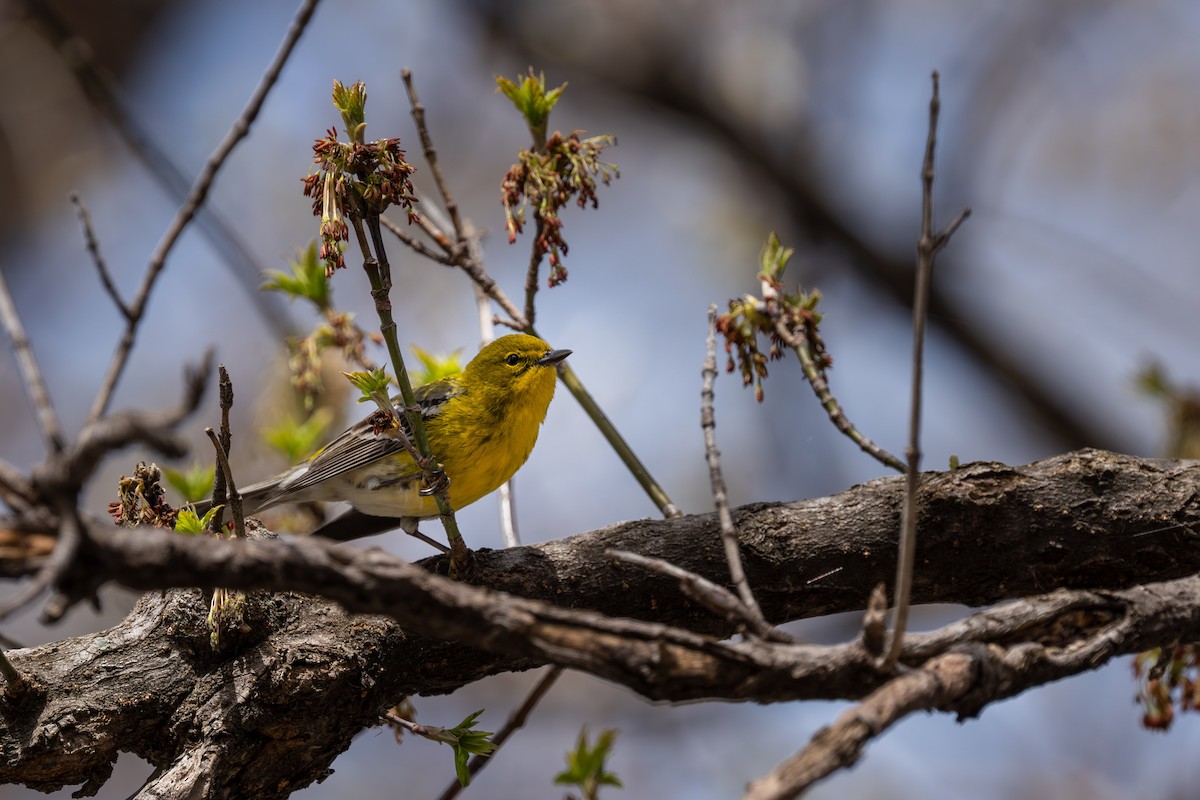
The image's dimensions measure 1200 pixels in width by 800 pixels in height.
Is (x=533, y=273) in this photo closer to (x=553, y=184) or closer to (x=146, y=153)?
(x=553, y=184)

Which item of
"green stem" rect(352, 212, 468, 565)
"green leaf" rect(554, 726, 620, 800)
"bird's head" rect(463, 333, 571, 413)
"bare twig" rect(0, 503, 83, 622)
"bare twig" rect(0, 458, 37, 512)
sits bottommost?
"bare twig" rect(0, 503, 83, 622)

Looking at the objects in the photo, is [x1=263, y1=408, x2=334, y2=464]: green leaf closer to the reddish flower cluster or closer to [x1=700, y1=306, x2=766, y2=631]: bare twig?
the reddish flower cluster

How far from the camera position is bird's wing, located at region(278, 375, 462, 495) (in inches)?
184

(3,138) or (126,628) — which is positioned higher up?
(3,138)

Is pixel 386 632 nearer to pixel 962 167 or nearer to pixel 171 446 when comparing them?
pixel 171 446

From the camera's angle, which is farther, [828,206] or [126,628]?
[828,206]

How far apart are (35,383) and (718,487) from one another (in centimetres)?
147

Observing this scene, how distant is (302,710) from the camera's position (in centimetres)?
289

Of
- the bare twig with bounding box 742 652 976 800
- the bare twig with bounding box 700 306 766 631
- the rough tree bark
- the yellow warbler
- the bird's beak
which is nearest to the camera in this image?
the bare twig with bounding box 742 652 976 800

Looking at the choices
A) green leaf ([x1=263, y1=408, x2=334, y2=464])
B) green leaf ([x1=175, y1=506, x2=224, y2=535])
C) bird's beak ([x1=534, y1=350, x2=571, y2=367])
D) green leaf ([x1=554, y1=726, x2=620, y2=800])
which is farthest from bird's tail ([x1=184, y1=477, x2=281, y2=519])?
green leaf ([x1=554, y1=726, x2=620, y2=800])

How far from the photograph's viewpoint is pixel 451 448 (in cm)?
451

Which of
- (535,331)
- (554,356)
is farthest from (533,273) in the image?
(554,356)

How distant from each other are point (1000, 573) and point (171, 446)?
97.1 inches

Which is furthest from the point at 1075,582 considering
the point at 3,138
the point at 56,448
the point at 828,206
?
the point at 3,138
